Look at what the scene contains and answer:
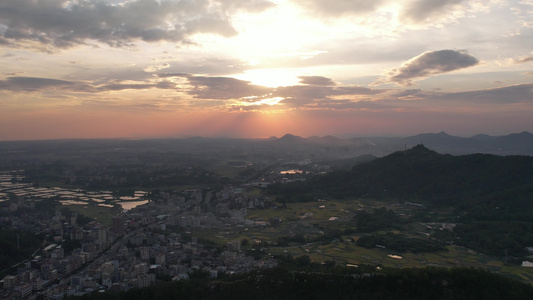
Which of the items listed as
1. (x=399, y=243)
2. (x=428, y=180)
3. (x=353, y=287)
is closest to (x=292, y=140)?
(x=428, y=180)

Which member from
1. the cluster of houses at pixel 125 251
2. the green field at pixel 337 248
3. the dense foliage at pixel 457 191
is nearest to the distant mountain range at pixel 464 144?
the dense foliage at pixel 457 191

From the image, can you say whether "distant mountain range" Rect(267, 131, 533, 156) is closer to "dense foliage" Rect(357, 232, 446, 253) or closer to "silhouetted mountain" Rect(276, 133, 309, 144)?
"silhouetted mountain" Rect(276, 133, 309, 144)

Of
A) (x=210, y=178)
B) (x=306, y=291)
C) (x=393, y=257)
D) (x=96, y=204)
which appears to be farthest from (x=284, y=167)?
(x=306, y=291)

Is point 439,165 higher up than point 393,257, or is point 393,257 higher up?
point 439,165

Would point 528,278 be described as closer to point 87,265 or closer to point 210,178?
point 87,265

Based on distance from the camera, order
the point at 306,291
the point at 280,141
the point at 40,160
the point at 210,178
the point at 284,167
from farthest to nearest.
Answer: the point at 280,141
the point at 40,160
the point at 284,167
the point at 210,178
the point at 306,291

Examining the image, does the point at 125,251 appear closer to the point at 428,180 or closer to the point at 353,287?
the point at 353,287

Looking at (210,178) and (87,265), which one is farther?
(210,178)
